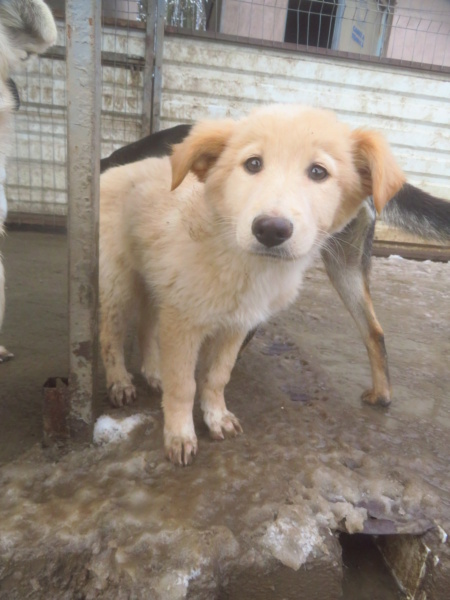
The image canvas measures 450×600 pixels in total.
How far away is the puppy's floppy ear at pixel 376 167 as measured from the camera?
1.57 meters

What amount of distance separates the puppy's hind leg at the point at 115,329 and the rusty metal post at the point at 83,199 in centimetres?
36

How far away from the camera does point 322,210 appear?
Result: 1569 mm

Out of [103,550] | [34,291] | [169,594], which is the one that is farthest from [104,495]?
[34,291]

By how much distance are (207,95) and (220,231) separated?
4296 millimetres

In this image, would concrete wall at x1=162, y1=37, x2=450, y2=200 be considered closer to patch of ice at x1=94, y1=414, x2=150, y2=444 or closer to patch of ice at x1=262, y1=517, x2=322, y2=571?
patch of ice at x1=94, y1=414, x2=150, y2=444

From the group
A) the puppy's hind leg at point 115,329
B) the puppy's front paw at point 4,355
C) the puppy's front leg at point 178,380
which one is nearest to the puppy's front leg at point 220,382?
the puppy's front leg at point 178,380

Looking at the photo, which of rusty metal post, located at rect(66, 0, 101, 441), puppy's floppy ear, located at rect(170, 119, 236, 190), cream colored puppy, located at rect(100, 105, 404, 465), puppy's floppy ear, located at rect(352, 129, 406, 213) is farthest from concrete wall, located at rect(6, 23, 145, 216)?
puppy's floppy ear, located at rect(352, 129, 406, 213)

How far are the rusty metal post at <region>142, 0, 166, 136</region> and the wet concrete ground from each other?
11.4 ft

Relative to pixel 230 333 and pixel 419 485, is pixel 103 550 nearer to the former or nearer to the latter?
pixel 230 333

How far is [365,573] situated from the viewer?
5.31ft

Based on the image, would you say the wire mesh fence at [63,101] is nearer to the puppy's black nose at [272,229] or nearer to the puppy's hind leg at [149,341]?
the puppy's hind leg at [149,341]

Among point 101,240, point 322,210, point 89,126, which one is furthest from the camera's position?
point 101,240

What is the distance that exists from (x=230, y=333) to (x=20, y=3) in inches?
59.1

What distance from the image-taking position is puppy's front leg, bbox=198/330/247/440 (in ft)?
6.45
